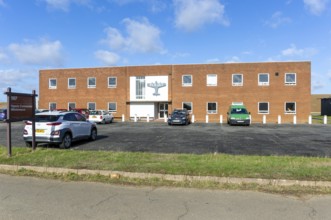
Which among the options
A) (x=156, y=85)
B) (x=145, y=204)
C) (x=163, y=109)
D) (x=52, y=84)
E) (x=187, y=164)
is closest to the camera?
(x=145, y=204)

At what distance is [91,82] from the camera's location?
4425cm

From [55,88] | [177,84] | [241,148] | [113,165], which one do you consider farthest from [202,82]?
[113,165]

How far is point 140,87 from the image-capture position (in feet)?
140

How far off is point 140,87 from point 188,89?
667 cm

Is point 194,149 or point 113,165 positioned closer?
point 113,165

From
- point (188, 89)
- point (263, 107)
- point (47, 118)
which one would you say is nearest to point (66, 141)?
point (47, 118)

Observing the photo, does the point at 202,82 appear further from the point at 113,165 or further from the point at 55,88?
the point at 113,165

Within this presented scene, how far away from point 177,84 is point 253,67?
32.3 feet

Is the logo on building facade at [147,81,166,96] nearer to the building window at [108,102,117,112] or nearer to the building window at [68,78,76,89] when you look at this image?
the building window at [108,102,117,112]

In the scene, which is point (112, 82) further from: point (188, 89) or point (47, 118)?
point (47, 118)

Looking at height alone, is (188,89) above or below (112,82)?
below

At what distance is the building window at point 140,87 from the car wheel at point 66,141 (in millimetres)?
29056

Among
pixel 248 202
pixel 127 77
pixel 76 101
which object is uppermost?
pixel 127 77

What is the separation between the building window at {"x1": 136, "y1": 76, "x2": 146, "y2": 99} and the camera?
42.6 metres
